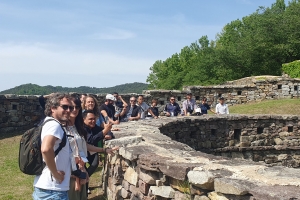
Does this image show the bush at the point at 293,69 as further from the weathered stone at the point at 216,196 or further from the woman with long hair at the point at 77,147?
the weathered stone at the point at 216,196

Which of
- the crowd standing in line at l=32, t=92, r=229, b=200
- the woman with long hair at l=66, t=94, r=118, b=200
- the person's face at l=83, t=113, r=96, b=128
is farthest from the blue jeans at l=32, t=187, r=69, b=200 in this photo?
the person's face at l=83, t=113, r=96, b=128

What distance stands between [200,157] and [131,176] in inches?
42.8

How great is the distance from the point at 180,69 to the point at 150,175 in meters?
55.3

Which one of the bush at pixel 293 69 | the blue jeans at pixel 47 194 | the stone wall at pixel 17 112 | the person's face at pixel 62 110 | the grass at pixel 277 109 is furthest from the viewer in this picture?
the bush at pixel 293 69

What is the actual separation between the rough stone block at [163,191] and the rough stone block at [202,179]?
1.68 ft

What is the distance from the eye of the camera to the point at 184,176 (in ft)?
11.2

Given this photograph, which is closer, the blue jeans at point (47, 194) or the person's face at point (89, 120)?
the blue jeans at point (47, 194)

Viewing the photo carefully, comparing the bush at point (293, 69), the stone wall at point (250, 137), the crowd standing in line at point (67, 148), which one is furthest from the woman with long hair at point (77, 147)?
the bush at point (293, 69)

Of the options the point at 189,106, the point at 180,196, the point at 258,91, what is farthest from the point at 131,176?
the point at 258,91

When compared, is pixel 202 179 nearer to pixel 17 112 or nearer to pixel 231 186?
pixel 231 186

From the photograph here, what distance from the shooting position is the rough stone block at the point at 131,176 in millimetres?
4547

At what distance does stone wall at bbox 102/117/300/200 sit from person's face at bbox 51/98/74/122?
1080 millimetres

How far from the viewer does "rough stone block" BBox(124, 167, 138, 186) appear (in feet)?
14.9

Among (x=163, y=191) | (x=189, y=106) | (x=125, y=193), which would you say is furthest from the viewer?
(x=189, y=106)
